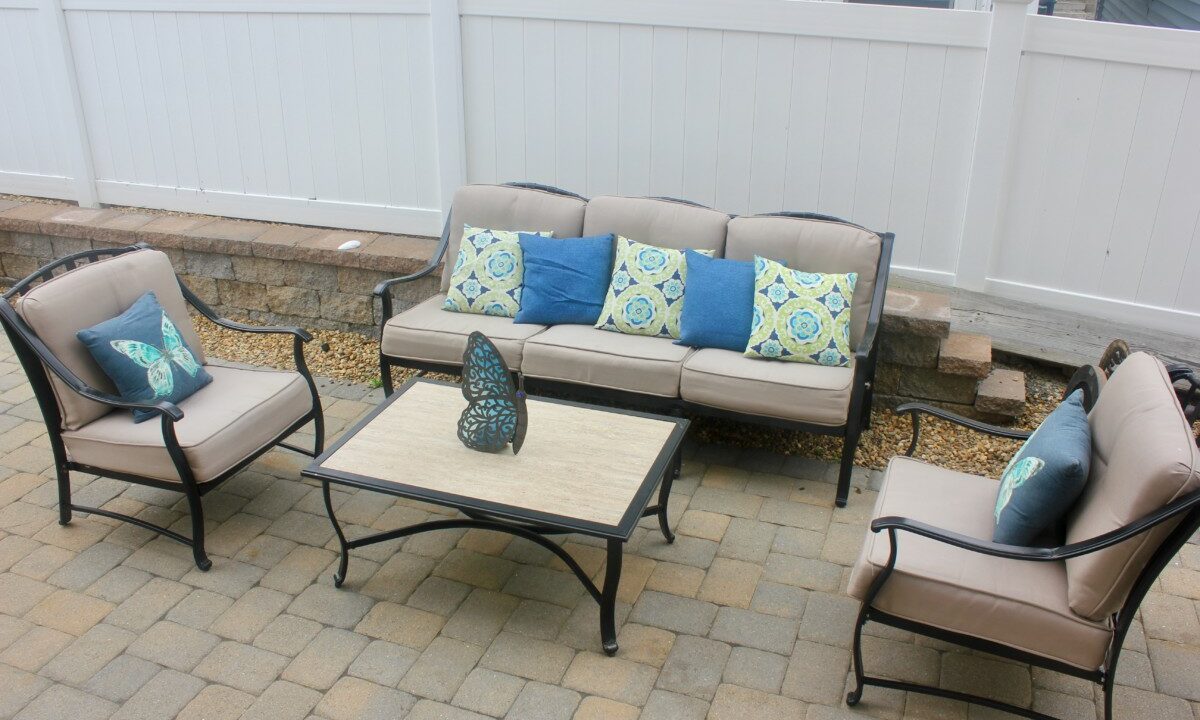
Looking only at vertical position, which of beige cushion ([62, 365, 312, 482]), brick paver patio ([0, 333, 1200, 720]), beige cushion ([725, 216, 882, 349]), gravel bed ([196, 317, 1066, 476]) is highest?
beige cushion ([725, 216, 882, 349])

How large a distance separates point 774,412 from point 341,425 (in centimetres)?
197

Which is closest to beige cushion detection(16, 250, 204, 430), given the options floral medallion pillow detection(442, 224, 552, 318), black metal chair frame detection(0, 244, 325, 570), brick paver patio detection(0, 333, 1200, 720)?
black metal chair frame detection(0, 244, 325, 570)

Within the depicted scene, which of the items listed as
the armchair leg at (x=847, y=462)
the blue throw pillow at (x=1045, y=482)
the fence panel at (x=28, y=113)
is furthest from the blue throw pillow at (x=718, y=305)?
the fence panel at (x=28, y=113)

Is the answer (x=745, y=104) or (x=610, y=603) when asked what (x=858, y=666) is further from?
(x=745, y=104)

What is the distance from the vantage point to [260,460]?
3.95 meters

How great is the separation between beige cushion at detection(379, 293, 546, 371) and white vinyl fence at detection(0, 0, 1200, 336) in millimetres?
1101

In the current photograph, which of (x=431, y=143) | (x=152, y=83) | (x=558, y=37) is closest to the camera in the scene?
(x=558, y=37)

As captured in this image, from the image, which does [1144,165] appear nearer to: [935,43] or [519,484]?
[935,43]

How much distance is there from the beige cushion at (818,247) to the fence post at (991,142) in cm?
79

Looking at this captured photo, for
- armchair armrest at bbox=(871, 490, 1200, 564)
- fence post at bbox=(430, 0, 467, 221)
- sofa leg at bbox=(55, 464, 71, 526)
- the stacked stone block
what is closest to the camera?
armchair armrest at bbox=(871, 490, 1200, 564)

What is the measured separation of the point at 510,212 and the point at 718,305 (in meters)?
1.17

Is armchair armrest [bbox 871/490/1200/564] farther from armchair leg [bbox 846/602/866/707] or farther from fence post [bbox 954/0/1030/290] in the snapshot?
fence post [bbox 954/0/1030/290]

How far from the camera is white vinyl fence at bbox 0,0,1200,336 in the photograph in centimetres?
407

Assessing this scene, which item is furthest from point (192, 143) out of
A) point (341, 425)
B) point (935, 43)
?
point (935, 43)
